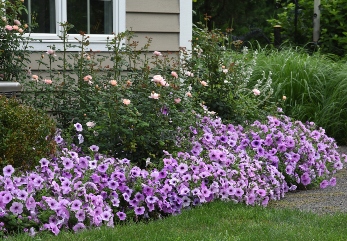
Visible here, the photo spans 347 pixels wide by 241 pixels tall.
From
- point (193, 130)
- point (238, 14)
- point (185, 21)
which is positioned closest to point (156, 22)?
point (185, 21)

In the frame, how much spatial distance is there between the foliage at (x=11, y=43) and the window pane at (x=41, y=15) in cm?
27

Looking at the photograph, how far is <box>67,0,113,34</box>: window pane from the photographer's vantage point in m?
7.09

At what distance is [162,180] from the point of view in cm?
542

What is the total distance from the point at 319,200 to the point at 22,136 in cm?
266

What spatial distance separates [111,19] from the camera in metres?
7.36

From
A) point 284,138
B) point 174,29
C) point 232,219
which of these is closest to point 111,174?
point 232,219

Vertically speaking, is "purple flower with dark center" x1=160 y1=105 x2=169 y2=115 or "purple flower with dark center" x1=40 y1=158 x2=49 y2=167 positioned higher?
"purple flower with dark center" x1=160 y1=105 x2=169 y2=115

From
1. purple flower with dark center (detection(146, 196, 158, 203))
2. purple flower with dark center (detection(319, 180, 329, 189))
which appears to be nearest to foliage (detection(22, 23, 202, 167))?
purple flower with dark center (detection(146, 196, 158, 203))

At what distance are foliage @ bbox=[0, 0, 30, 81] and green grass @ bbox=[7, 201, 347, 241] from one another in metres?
2.45

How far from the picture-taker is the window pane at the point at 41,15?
22.6 feet

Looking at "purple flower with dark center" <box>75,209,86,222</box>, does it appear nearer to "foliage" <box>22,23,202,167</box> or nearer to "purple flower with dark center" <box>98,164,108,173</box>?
"purple flower with dark center" <box>98,164,108,173</box>

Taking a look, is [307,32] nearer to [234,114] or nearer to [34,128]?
[234,114]

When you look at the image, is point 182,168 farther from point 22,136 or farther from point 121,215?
point 22,136

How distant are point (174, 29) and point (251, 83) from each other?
2157 millimetres
